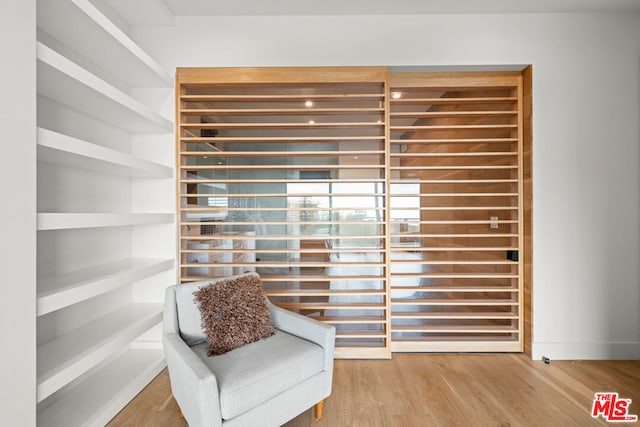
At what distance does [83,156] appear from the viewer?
1.66 m

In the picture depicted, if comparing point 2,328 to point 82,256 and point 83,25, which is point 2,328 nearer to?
point 82,256

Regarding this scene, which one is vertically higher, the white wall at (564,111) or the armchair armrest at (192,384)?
the white wall at (564,111)

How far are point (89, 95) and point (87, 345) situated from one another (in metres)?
1.39

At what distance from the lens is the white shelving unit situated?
1.61m

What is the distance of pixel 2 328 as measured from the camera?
124 centimetres

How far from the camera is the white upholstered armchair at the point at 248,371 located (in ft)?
4.75

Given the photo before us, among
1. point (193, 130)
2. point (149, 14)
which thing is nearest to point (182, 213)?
point (193, 130)

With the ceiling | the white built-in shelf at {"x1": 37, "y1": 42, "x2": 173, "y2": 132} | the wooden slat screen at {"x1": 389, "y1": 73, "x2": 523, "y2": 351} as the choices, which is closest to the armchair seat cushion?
the wooden slat screen at {"x1": 389, "y1": 73, "x2": 523, "y2": 351}

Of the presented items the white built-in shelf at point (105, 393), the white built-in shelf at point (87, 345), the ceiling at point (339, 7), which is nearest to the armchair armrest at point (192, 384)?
the white built-in shelf at point (87, 345)

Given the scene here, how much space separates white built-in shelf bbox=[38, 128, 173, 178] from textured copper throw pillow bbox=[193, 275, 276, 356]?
905mm

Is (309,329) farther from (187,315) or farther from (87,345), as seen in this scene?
(87,345)

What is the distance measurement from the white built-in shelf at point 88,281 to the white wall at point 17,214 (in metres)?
0.13

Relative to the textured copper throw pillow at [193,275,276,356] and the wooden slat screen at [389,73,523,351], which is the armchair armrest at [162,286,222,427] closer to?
the textured copper throw pillow at [193,275,276,356]

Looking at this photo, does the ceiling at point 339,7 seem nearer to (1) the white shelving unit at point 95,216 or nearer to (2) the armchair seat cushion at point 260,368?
(1) the white shelving unit at point 95,216
